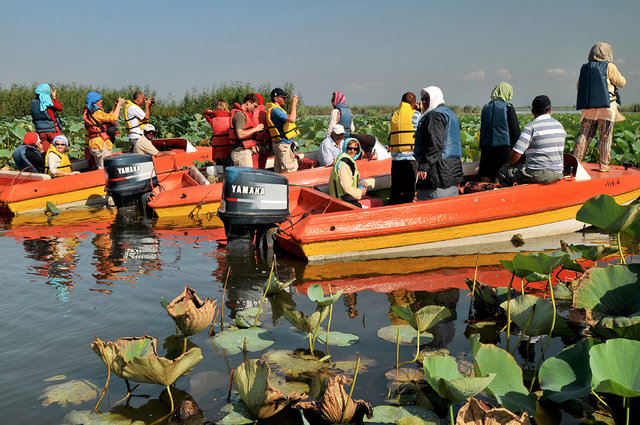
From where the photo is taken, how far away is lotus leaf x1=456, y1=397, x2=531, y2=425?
2.13 m

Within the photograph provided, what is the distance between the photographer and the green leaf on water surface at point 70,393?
9.11ft

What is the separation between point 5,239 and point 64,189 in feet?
6.37

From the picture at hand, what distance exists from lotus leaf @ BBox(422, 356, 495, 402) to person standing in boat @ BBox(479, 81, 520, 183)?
4.18m

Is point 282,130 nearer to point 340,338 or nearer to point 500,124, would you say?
point 500,124

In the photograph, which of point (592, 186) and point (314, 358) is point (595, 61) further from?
point (314, 358)

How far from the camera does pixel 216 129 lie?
29.5 feet

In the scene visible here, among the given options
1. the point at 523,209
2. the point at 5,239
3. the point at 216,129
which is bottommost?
the point at 5,239

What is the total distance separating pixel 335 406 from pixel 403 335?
1.12 m

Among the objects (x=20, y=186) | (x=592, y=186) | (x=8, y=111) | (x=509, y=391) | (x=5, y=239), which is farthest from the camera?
(x=8, y=111)

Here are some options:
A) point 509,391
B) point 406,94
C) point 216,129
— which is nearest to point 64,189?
point 216,129

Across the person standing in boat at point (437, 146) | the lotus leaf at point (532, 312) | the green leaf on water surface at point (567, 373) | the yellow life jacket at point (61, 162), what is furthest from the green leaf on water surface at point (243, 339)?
the yellow life jacket at point (61, 162)

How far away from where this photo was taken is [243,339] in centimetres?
336

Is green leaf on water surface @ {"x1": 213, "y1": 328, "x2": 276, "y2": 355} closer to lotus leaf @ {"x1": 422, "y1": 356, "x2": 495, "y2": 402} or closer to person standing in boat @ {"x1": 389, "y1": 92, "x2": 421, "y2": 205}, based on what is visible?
lotus leaf @ {"x1": 422, "y1": 356, "x2": 495, "y2": 402}

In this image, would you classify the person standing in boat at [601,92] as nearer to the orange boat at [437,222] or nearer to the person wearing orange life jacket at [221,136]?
the orange boat at [437,222]
